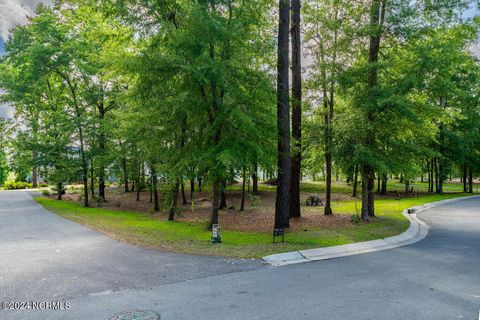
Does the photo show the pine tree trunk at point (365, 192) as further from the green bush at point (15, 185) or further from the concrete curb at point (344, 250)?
the green bush at point (15, 185)

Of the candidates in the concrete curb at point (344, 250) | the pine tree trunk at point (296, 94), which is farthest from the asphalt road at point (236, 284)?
the pine tree trunk at point (296, 94)

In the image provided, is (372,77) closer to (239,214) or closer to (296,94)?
(296,94)

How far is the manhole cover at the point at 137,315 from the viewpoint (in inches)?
201

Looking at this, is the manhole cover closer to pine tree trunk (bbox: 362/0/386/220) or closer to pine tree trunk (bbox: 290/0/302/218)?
pine tree trunk (bbox: 290/0/302/218)

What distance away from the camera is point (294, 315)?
17.2 feet

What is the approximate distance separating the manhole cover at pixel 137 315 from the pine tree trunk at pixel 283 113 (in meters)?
7.69

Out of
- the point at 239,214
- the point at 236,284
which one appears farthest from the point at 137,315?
the point at 239,214

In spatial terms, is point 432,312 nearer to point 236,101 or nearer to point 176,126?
point 236,101

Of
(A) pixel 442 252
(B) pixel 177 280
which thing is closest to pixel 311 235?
(A) pixel 442 252

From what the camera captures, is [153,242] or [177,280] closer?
[177,280]

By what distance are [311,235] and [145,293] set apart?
24.0ft

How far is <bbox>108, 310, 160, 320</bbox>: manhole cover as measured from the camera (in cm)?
512

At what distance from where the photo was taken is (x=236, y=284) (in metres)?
6.73

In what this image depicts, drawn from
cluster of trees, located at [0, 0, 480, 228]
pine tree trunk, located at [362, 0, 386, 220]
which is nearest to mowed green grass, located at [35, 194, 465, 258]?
cluster of trees, located at [0, 0, 480, 228]
